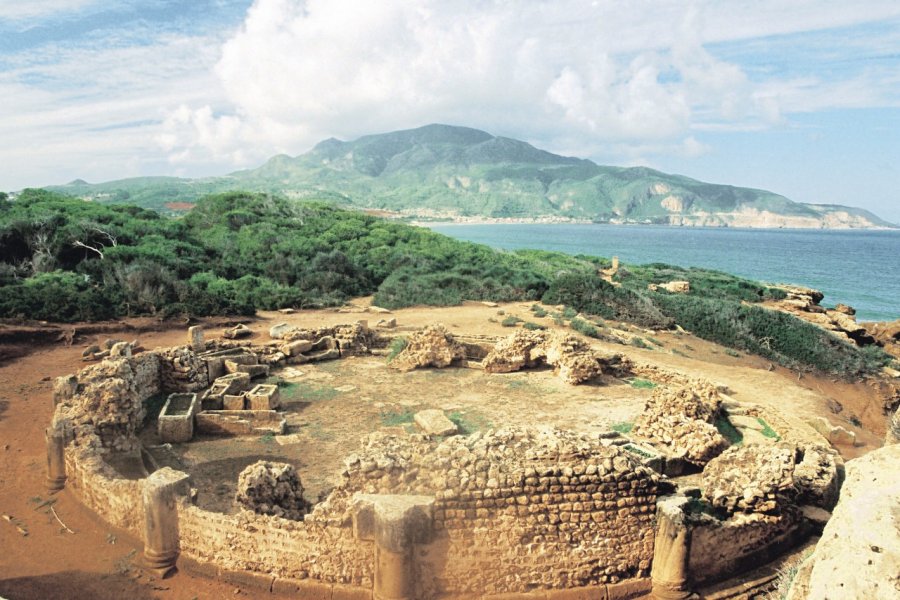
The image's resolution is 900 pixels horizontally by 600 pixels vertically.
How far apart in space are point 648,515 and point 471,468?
85.2 inches

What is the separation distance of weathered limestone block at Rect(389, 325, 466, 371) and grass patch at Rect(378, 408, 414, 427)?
2.76 metres

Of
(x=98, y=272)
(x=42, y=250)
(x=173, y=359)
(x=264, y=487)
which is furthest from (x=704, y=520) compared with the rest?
(x=42, y=250)

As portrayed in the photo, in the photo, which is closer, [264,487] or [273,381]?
[264,487]

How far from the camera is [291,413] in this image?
Result: 12094 mm

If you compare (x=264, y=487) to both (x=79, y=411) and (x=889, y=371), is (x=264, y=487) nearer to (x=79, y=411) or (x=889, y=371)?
(x=79, y=411)

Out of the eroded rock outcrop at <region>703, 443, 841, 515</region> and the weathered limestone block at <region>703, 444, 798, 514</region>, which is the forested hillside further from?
the weathered limestone block at <region>703, 444, 798, 514</region>

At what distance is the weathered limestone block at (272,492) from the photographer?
7363mm

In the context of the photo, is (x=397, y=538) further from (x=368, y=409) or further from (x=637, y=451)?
(x=368, y=409)

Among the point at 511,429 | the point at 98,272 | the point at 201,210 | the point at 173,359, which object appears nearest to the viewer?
the point at 511,429

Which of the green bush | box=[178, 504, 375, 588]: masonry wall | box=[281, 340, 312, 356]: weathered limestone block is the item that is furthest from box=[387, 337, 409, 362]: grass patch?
the green bush

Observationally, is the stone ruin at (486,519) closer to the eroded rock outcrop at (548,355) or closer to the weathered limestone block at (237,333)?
the eroded rock outcrop at (548,355)

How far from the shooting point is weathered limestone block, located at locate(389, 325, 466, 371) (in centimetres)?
1499

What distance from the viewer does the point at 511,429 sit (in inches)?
286

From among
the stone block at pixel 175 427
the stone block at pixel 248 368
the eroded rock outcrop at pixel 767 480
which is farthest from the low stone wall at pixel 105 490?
the eroded rock outcrop at pixel 767 480
